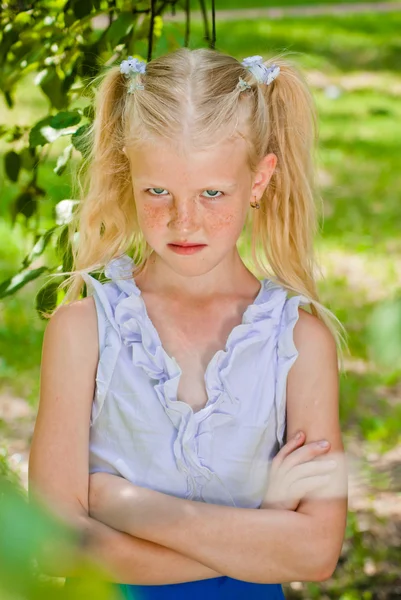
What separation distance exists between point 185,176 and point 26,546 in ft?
4.16

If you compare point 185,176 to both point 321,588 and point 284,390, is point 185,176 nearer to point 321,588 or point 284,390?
point 284,390

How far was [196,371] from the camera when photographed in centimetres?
176

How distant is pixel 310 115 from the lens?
1881 millimetres

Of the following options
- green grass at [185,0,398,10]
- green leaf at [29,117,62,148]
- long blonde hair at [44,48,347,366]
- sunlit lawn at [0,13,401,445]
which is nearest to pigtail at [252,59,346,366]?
long blonde hair at [44,48,347,366]

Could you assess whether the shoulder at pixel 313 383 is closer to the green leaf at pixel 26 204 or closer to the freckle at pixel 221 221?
the freckle at pixel 221 221

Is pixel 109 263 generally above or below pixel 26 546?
below

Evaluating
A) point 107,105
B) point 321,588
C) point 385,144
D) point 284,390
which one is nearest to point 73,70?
point 107,105

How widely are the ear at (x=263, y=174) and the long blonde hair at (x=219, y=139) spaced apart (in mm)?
19

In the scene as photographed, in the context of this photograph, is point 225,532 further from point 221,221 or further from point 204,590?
point 221,221

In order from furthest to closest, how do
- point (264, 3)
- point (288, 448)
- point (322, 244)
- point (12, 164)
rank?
1. point (264, 3)
2. point (322, 244)
3. point (12, 164)
4. point (288, 448)

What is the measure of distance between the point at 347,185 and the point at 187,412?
5601 mm

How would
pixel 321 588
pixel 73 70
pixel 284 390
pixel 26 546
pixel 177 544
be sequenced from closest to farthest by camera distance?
pixel 26 546 → pixel 177 544 → pixel 284 390 → pixel 73 70 → pixel 321 588

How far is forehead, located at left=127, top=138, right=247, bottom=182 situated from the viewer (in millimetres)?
1600

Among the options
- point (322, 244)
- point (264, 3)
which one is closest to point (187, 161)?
point (322, 244)
